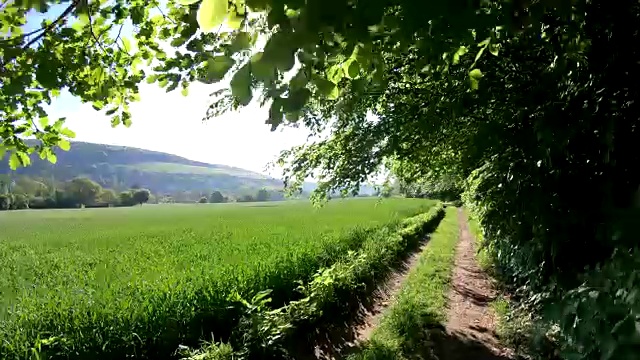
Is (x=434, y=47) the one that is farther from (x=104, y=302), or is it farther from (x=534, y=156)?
(x=104, y=302)

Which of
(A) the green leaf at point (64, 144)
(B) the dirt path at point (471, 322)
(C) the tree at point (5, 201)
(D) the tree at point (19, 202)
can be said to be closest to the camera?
(A) the green leaf at point (64, 144)

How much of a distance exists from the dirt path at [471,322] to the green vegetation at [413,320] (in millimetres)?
219

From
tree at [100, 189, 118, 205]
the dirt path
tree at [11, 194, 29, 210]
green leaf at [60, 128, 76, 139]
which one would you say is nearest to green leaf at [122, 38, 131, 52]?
green leaf at [60, 128, 76, 139]

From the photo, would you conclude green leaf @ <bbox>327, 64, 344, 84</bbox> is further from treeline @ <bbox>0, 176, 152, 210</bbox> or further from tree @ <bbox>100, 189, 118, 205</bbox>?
tree @ <bbox>100, 189, 118, 205</bbox>

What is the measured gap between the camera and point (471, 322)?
747 cm

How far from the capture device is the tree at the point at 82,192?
92100 millimetres

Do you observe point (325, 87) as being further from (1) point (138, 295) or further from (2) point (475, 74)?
(1) point (138, 295)

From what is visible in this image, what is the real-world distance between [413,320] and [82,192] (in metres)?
108

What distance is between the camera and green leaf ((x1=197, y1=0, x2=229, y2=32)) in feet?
3.44

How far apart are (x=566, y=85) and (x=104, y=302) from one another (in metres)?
6.81

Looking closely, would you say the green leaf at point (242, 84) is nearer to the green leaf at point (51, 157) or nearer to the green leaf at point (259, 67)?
the green leaf at point (259, 67)

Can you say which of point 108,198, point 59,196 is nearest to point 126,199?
point 108,198

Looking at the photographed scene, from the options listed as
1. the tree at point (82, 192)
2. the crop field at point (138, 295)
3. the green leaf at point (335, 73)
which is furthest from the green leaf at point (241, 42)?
the tree at point (82, 192)

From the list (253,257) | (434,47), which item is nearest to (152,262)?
(253,257)
